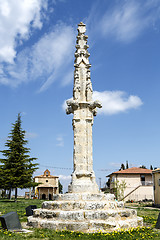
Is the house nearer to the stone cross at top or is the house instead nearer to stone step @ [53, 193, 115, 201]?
the stone cross at top

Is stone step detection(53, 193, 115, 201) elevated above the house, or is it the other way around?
stone step detection(53, 193, 115, 201)

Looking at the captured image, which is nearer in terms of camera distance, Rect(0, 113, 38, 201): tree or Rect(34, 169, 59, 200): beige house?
Rect(0, 113, 38, 201): tree

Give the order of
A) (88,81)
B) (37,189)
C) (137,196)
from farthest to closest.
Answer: (37,189) < (137,196) < (88,81)

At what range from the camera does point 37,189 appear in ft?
161

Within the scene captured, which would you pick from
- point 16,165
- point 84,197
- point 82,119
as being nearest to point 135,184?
point 16,165

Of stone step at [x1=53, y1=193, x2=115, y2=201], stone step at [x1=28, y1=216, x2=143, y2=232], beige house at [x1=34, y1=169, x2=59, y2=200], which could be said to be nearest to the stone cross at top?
stone step at [x1=53, y1=193, x2=115, y2=201]

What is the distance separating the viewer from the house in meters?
39.7

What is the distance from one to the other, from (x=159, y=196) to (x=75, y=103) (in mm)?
22057

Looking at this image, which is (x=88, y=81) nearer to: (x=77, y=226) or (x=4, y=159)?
(x=77, y=226)

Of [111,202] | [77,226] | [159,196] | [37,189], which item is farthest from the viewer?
[37,189]

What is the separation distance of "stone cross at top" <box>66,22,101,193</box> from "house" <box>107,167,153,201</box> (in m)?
28.9

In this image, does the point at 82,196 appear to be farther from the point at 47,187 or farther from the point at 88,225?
the point at 47,187

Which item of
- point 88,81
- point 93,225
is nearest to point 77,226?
point 93,225

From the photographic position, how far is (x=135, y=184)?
43.2 m
